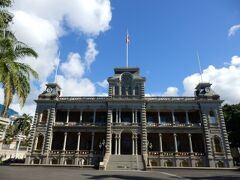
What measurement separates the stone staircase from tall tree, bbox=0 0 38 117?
58.4 ft

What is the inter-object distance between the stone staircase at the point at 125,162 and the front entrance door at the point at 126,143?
3490mm

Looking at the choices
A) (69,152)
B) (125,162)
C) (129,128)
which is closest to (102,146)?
(69,152)

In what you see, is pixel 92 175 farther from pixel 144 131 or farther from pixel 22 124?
pixel 22 124

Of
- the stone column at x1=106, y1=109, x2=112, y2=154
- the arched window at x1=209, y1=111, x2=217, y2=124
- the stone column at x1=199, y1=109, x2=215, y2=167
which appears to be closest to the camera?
the stone column at x1=199, y1=109, x2=215, y2=167

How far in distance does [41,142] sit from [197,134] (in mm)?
26627

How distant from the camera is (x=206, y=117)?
34.8m

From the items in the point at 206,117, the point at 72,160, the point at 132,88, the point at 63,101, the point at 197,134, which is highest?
the point at 132,88

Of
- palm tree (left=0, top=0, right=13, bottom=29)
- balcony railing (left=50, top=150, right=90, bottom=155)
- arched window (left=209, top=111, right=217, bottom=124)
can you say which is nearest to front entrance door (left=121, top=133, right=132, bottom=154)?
balcony railing (left=50, top=150, right=90, bottom=155)

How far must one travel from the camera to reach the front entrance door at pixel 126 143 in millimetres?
35125

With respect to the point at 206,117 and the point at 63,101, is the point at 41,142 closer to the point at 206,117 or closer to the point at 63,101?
the point at 63,101

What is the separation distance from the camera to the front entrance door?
115 feet

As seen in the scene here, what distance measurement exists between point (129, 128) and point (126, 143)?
9.74 feet

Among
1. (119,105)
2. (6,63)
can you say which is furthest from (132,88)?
(6,63)

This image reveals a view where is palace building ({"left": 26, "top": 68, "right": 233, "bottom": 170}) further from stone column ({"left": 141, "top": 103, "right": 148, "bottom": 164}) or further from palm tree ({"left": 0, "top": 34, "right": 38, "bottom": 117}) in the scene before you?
palm tree ({"left": 0, "top": 34, "right": 38, "bottom": 117})
